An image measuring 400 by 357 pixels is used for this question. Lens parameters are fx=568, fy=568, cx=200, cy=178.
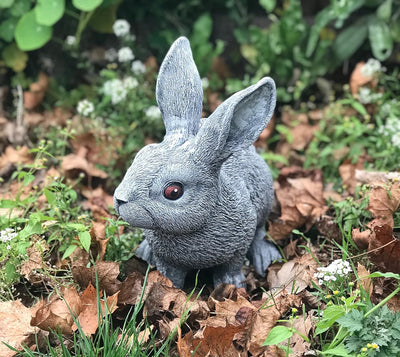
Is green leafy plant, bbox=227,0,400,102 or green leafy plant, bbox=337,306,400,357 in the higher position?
green leafy plant, bbox=227,0,400,102

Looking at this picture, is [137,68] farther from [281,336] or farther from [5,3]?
[281,336]

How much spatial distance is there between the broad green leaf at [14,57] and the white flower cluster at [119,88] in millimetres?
898

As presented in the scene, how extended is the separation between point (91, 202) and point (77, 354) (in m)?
1.45

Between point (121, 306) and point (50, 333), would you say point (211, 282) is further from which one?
point (50, 333)

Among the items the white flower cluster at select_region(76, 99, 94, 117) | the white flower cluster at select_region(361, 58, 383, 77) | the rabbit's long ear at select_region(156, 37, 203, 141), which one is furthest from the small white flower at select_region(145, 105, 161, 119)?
the white flower cluster at select_region(361, 58, 383, 77)

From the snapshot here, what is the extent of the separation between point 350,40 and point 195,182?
8.98 feet

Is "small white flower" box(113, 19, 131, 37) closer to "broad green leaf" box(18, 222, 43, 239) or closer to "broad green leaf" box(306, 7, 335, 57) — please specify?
"broad green leaf" box(306, 7, 335, 57)

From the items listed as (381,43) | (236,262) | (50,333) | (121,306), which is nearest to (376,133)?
(381,43)

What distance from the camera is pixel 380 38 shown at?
4289 millimetres

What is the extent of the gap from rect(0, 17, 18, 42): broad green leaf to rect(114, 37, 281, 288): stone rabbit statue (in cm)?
236

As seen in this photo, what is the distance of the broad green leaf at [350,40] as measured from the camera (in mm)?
4438

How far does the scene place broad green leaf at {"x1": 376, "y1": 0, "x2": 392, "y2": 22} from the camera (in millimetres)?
4254

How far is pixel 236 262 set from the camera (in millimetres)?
2613

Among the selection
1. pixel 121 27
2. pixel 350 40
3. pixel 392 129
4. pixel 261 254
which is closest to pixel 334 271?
pixel 261 254
